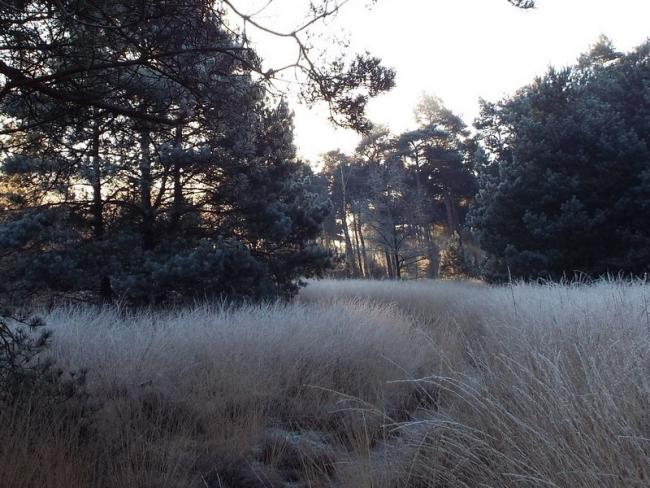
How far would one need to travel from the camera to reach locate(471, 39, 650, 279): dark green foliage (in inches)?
576

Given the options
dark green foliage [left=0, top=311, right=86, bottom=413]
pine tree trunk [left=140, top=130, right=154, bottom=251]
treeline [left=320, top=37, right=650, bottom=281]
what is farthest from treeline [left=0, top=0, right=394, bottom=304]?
treeline [left=320, top=37, right=650, bottom=281]

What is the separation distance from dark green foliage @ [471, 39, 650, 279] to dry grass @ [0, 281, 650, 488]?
8.78 metres

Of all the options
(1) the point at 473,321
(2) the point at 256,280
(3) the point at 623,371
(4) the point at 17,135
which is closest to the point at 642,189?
(1) the point at 473,321

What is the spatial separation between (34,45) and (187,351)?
10.6 ft

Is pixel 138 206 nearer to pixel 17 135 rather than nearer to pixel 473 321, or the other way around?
pixel 17 135

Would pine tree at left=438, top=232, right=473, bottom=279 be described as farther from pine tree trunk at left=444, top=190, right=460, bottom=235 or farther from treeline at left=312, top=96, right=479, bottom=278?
pine tree trunk at left=444, top=190, right=460, bottom=235

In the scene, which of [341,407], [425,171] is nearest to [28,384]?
[341,407]

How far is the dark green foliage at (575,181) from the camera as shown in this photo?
1463 centimetres

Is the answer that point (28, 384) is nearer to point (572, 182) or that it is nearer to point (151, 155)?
point (151, 155)

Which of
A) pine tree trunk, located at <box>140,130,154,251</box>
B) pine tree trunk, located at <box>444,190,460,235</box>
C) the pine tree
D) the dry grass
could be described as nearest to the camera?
the dry grass

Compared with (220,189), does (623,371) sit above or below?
below

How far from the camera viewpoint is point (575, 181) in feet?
48.7

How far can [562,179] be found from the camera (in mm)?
15297

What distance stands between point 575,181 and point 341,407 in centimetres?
1312
